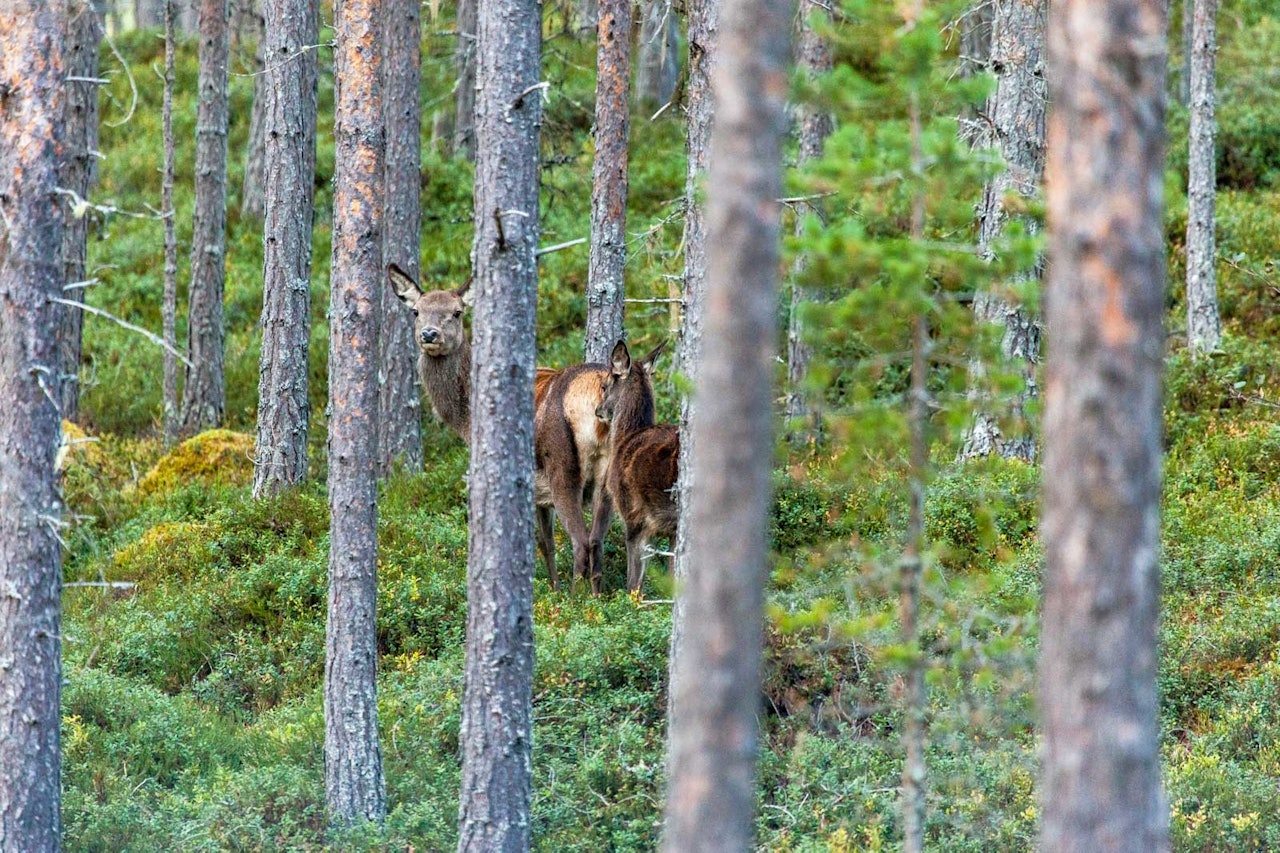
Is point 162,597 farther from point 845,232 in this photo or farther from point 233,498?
point 845,232

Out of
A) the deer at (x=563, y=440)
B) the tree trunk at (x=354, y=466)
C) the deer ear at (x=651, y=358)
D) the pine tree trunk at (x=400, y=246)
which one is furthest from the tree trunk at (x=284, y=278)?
the tree trunk at (x=354, y=466)

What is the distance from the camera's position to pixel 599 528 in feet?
44.1

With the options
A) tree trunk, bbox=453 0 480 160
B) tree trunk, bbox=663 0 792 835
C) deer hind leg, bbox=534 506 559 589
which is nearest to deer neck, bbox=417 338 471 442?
deer hind leg, bbox=534 506 559 589

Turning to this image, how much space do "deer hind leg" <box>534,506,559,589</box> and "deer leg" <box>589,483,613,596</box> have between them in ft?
1.48

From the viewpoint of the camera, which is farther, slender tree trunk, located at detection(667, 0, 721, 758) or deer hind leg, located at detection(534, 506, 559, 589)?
deer hind leg, located at detection(534, 506, 559, 589)

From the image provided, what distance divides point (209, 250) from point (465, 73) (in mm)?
6338

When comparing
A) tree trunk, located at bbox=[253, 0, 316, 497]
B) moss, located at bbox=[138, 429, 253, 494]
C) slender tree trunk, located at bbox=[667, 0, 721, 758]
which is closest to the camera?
slender tree trunk, located at bbox=[667, 0, 721, 758]

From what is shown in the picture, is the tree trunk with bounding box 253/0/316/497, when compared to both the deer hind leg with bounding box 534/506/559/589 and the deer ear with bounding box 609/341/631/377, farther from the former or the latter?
the deer ear with bounding box 609/341/631/377

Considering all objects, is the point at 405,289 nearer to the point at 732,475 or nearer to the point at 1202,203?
the point at 732,475

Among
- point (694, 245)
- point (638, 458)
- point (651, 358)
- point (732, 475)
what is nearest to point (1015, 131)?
point (651, 358)

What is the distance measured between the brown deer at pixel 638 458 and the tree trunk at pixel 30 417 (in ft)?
19.8

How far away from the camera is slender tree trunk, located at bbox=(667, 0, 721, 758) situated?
8922 mm

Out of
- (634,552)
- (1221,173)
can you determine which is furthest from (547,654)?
(1221,173)

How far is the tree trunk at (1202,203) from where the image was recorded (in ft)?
57.7
